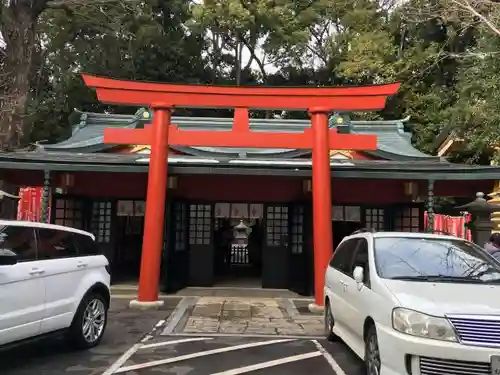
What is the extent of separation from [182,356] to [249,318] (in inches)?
121

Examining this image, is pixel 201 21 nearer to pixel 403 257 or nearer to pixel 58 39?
pixel 58 39

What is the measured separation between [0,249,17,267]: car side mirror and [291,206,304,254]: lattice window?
375 inches

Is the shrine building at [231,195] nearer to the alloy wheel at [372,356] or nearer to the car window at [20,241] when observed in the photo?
the car window at [20,241]

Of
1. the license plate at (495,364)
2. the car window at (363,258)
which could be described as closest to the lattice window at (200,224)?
the car window at (363,258)

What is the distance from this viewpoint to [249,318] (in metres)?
9.91

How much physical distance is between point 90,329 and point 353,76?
21628 mm

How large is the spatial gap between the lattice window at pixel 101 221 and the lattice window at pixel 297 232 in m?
5.28

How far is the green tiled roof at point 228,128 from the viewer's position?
1617cm

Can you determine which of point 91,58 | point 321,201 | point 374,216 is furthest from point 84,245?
point 91,58

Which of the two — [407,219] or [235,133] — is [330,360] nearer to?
[235,133]

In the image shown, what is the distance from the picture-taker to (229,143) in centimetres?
1166

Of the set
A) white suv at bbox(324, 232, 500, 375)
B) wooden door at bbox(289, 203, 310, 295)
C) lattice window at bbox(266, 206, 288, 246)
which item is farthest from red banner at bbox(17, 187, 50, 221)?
white suv at bbox(324, 232, 500, 375)

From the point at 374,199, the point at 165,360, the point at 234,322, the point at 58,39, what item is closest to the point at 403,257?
the point at 165,360

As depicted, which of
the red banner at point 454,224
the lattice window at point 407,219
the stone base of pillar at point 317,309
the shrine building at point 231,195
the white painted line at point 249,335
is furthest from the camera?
the red banner at point 454,224
